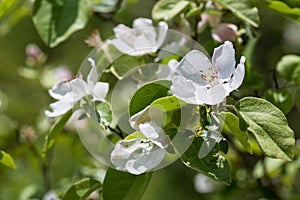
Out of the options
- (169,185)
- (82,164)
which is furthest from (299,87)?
(169,185)

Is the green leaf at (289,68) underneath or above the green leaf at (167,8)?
underneath

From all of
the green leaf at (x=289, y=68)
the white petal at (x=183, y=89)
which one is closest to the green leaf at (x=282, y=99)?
the green leaf at (x=289, y=68)

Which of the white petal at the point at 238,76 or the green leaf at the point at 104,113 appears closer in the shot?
the white petal at the point at 238,76

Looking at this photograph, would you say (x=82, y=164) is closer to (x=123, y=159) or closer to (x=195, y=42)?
(x=195, y=42)

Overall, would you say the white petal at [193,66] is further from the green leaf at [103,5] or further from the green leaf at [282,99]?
the green leaf at [103,5]

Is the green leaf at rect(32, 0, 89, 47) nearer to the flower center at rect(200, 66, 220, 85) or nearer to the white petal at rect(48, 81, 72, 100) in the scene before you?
the white petal at rect(48, 81, 72, 100)

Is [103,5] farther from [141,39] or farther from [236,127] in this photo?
[236,127]

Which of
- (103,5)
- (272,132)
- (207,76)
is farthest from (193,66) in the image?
(103,5)
